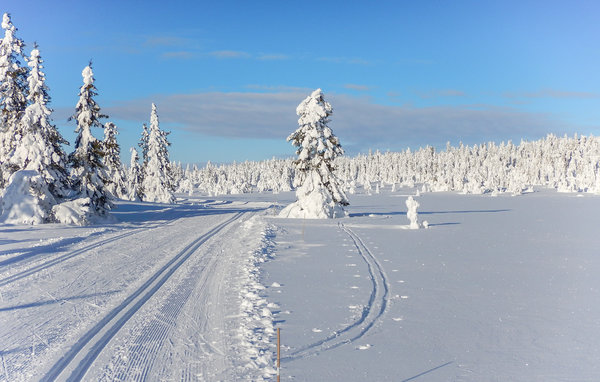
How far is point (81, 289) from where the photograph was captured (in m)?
11.2

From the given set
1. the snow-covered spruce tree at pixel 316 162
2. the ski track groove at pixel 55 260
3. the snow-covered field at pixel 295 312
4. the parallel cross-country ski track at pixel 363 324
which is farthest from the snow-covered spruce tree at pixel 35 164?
the parallel cross-country ski track at pixel 363 324

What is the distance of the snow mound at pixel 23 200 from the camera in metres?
25.5

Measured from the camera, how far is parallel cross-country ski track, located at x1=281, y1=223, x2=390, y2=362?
7545mm

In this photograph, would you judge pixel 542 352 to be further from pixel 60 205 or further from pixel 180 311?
pixel 60 205

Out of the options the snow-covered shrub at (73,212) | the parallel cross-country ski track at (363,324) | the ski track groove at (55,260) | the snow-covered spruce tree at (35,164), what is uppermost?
the snow-covered spruce tree at (35,164)

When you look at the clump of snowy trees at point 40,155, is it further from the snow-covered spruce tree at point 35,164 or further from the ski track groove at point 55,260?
the ski track groove at point 55,260

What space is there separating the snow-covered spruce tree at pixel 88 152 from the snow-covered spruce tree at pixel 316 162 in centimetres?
1442

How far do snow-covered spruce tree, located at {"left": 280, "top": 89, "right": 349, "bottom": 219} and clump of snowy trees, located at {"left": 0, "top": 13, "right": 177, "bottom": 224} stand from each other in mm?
14519

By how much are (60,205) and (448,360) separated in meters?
26.0

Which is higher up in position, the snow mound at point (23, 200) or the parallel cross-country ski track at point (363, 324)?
the snow mound at point (23, 200)

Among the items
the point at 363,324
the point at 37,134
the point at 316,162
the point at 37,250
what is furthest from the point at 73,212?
the point at 363,324

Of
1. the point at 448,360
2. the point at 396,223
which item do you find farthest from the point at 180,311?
the point at 396,223

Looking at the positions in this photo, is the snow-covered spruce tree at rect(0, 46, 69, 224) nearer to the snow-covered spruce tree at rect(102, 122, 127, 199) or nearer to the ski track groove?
the ski track groove

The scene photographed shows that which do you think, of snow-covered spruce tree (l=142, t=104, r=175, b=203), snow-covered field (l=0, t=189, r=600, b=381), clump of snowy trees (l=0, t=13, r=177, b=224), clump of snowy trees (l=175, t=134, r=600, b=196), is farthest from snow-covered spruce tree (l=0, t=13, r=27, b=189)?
clump of snowy trees (l=175, t=134, r=600, b=196)
